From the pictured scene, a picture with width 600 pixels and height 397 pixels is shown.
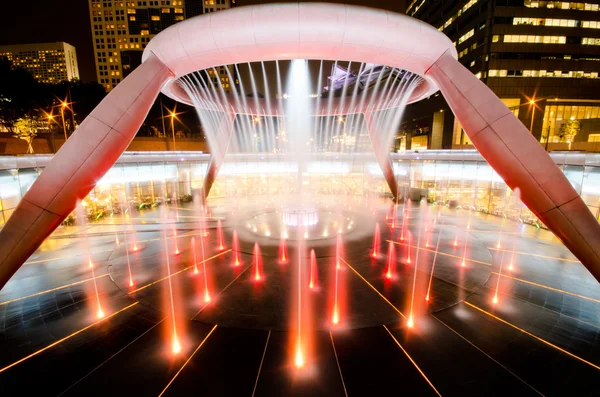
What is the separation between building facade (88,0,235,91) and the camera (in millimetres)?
124438

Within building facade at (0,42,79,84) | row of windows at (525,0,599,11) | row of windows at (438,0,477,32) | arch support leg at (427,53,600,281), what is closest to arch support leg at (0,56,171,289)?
arch support leg at (427,53,600,281)

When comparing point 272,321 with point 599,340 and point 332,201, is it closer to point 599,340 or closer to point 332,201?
point 599,340

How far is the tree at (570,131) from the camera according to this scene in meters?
46.1

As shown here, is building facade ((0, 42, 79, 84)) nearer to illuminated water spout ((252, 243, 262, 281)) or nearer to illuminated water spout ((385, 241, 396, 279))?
illuminated water spout ((252, 243, 262, 281))

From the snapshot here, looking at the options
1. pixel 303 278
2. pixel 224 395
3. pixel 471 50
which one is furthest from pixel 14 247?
pixel 471 50

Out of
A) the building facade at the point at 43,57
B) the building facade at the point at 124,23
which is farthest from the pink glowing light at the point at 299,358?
the building facade at the point at 43,57

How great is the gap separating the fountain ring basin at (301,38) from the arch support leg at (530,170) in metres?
2.08

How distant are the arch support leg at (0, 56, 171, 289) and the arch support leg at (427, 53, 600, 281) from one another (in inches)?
382

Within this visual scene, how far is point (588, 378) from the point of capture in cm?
511

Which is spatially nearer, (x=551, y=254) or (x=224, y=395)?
(x=224, y=395)

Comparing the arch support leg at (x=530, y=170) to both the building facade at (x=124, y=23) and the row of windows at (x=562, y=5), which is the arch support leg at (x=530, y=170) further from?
the building facade at (x=124, y=23)

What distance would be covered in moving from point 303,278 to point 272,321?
2.48m

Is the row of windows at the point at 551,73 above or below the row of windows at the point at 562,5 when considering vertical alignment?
below

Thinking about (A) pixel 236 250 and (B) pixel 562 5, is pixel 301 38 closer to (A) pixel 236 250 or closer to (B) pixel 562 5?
(A) pixel 236 250
